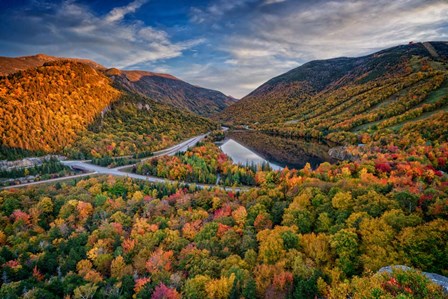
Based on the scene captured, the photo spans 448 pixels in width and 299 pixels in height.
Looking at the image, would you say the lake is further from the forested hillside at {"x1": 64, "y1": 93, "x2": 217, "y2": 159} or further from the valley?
the forested hillside at {"x1": 64, "y1": 93, "x2": 217, "y2": 159}

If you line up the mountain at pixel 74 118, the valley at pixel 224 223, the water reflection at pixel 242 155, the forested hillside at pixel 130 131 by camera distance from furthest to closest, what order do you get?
the forested hillside at pixel 130 131 < the water reflection at pixel 242 155 < the mountain at pixel 74 118 < the valley at pixel 224 223

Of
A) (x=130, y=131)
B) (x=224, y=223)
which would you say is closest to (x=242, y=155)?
(x=130, y=131)

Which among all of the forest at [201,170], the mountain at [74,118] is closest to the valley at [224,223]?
the forest at [201,170]

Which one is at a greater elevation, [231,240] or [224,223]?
[224,223]

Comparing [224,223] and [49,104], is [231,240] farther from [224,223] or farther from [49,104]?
[49,104]

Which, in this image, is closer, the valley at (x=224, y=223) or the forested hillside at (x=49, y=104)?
the valley at (x=224, y=223)

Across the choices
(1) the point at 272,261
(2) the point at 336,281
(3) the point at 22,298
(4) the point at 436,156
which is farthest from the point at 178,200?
(4) the point at 436,156

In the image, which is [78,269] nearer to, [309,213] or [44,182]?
[309,213]

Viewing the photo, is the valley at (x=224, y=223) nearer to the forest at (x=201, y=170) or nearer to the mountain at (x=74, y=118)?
the forest at (x=201, y=170)
